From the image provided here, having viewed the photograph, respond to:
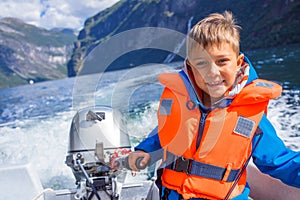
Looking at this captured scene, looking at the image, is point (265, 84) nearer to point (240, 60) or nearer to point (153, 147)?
point (240, 60)

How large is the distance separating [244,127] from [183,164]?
40 centimetres

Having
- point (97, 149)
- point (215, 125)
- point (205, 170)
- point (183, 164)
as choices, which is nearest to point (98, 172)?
point (97, 149)

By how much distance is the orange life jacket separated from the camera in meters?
1.75

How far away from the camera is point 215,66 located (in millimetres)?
1660

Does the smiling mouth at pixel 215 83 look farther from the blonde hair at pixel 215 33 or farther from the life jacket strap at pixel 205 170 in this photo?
the life jacket strap at pixel 205 170

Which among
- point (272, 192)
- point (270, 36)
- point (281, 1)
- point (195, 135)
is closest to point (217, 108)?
point (195, 135)

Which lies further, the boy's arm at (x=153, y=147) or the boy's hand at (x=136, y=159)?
the boy's arm at (x=153, y=147)

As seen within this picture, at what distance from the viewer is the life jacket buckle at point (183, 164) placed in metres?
1.80

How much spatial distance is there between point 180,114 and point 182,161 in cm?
27

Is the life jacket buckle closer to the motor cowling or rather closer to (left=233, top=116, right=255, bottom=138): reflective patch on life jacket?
(left=233, top=116, right=255, bottom=138): reflective patch on life jacket

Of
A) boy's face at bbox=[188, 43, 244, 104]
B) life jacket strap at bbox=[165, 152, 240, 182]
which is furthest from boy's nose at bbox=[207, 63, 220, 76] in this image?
life jacket strap at bbox=[165, 152, 240, 182]

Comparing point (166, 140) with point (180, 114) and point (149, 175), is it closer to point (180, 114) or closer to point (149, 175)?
point (180, 114)

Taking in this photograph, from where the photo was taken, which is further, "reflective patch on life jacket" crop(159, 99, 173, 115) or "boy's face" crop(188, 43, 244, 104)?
"reflective patch on life jacket" crop(159, 99, 173, 115)

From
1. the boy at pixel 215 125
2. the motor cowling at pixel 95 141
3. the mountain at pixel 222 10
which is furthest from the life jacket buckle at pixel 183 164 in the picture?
the mountain at pixel 222 10
